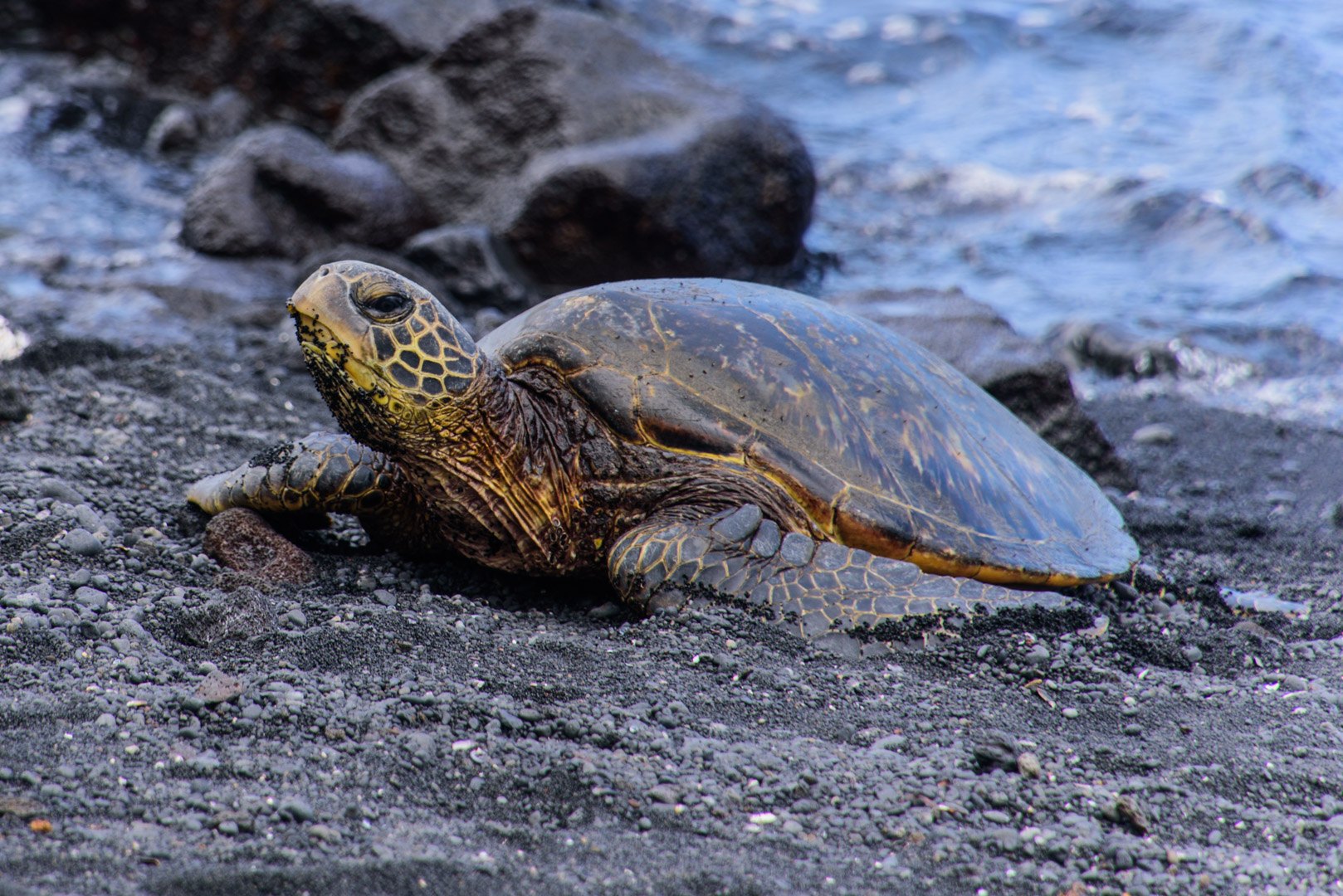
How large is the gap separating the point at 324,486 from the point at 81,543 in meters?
0.77

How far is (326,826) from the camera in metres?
2.20

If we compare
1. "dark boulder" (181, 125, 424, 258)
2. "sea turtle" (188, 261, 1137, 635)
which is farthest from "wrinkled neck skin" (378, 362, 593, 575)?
"dark boulder" (181, 125, 424, 258)

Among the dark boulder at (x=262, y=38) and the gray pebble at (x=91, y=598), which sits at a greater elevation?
the dark boulder at (x=262, y=38)

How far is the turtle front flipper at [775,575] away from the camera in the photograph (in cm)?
344

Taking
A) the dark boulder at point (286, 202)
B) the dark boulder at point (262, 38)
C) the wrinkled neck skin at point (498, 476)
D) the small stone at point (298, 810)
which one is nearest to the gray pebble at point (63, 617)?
the wrinkled neck skin at point (498, 476)

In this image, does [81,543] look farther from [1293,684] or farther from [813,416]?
[1293,684]

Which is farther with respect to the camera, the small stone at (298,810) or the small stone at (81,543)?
the small stone at (81,543)

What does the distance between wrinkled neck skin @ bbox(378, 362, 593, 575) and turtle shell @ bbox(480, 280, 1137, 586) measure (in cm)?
22

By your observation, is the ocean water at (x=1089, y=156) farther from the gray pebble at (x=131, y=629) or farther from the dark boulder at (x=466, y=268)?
the gray pebble at (x=131, y=629)

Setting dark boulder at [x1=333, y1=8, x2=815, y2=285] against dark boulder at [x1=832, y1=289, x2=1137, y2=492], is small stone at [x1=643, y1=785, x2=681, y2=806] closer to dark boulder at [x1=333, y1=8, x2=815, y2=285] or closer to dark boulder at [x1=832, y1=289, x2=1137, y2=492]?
dark boulder at [x1=832, y1=289, x2=1137, y2=492]

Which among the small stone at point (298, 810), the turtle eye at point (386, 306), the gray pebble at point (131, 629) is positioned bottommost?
the gray pebble at point (131, 629)

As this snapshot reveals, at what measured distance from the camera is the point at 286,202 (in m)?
8.62

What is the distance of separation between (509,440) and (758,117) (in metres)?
6.47

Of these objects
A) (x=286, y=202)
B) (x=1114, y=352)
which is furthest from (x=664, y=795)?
(x=286, y=202)
